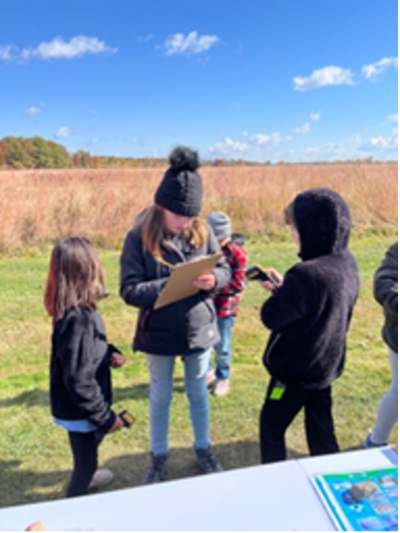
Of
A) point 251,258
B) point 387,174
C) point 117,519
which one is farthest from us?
point 387,174

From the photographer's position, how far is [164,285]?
2.10 m

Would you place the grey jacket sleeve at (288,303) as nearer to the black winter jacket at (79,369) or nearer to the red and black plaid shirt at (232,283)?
the black winter jacket at (79,369)

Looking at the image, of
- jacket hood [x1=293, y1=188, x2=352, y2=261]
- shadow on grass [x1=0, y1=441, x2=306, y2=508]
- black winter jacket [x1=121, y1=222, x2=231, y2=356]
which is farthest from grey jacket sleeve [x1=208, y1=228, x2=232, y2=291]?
shadow on grass [x1=0, y1=441, x2=306, y2=508]

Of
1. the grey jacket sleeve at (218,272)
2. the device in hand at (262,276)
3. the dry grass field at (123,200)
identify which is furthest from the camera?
the dry grass field at (123,200)

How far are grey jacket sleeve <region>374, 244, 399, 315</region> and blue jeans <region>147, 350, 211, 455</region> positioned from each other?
87 cm

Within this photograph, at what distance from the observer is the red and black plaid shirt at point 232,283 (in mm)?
3172

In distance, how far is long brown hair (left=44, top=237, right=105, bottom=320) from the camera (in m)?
1.91

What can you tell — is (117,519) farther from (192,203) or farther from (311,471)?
(192,203)

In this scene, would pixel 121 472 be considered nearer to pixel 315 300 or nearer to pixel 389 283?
pixel 315 300

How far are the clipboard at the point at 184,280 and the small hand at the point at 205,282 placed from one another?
0.08 ft

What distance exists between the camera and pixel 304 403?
2084mm

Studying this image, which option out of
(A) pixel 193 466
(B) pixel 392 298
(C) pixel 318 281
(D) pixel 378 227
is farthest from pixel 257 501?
(D) pixel 378 227

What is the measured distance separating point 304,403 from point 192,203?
1037 mm

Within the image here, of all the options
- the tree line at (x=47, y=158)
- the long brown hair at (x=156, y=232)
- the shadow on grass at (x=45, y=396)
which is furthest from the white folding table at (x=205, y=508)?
the tree line at (x=47, y=158)
